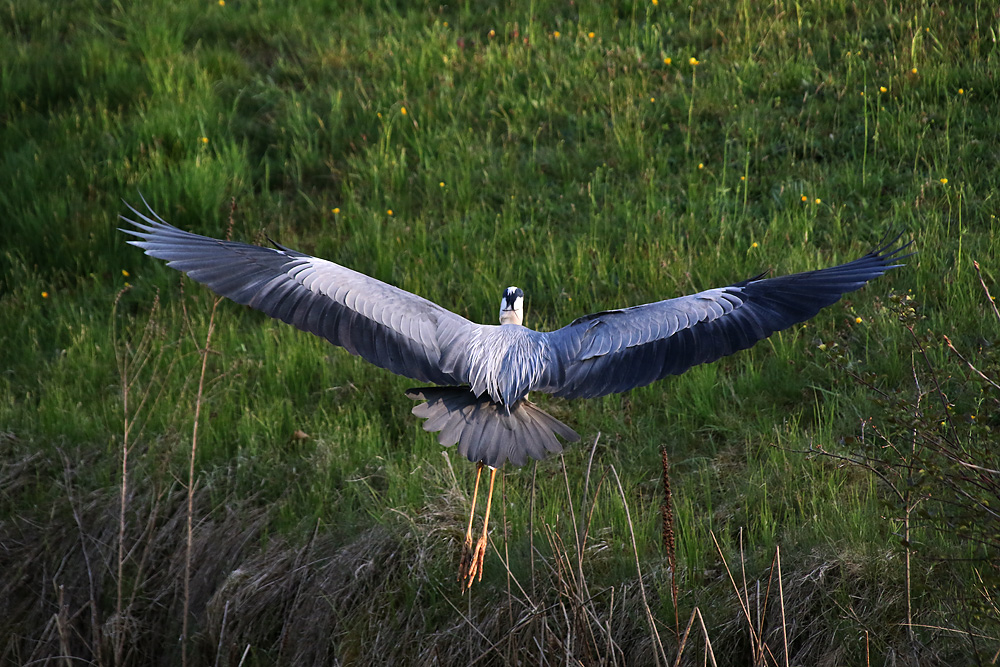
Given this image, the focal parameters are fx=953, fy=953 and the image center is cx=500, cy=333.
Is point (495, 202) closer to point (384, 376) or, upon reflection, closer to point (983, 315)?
point (384, 376)

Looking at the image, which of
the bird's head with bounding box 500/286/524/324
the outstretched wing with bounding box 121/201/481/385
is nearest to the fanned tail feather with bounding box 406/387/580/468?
the outstretched wing with bounding box 121/201/481/385

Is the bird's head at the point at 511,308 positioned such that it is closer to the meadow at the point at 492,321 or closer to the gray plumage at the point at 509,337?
the gray plumage at the point at 509,337

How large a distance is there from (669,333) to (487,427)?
34.1 inches

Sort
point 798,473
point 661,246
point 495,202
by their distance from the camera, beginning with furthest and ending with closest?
point 495,202, point 661,246, point 798,473

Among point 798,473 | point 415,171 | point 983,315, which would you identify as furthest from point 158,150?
point 983,315

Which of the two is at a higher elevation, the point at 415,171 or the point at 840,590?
the point at 415,171

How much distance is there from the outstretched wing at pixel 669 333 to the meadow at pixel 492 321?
34 cm

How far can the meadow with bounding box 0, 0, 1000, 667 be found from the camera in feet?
12.3

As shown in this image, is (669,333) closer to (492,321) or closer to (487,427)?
(487,427)

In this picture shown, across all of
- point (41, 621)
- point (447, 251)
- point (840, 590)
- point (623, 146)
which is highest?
point (623, 146)

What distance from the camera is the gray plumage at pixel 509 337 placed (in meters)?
3.78

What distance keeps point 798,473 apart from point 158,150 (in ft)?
16.7

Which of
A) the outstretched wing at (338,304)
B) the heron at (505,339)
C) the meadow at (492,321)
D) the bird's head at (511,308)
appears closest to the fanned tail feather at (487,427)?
the heron at (505,339)

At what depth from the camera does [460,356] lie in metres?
3.99
